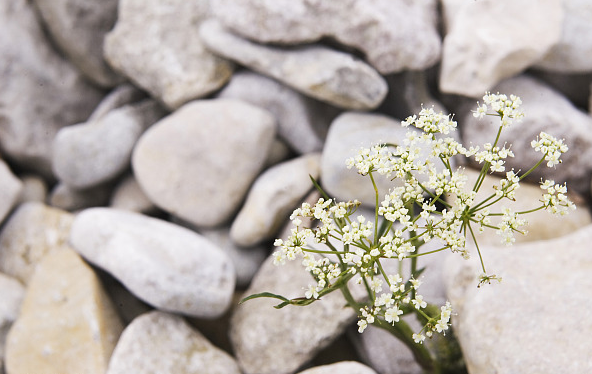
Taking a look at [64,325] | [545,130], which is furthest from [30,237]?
[545,130]

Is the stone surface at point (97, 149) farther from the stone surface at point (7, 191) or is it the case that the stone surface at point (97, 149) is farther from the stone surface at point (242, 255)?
the stone surface at point (242, 255)

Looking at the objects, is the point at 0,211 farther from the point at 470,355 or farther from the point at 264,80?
the point at 470,355

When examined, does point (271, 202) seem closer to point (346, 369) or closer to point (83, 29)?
point (346, 369)

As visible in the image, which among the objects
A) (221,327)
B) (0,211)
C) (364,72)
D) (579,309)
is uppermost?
(364,72)

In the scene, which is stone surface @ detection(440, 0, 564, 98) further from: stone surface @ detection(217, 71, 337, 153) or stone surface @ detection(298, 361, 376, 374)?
stone surface @ detection(298, 361, 376, 374)

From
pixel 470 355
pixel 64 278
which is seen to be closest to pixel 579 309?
pixel 470 355

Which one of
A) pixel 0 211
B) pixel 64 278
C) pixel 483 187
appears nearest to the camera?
pixel 64 278

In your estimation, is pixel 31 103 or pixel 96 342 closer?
pixel 96 342
